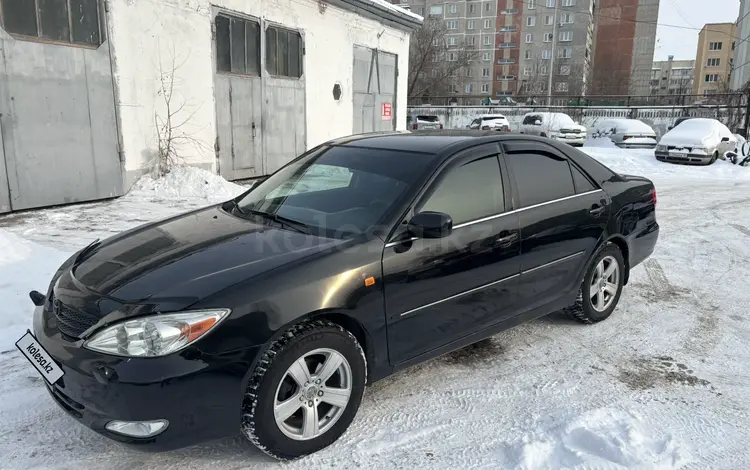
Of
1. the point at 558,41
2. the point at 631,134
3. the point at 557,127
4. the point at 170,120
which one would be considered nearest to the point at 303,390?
the point at 170,120

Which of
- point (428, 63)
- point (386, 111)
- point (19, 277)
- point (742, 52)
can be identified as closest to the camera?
point (19, 277)

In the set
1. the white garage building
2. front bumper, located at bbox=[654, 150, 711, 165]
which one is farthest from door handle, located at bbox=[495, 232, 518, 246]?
front bumper, located at bbox=[654, 150, 711, 165]

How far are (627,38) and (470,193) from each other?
96.9m

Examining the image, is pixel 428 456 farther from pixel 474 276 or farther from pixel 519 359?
pixel 519 359

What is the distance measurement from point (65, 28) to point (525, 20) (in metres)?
87.7

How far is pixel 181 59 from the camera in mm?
9914

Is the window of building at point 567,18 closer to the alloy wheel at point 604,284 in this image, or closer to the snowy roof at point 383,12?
the snowy roof at point 383,12

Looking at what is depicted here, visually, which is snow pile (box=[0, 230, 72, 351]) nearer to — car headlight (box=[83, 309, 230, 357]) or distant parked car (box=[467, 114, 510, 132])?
car headlight (box=[83, 309, 230, 357])

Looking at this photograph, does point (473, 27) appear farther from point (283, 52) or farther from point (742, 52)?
point (283, 52)

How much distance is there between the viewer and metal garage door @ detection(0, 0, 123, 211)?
7551 millimetres

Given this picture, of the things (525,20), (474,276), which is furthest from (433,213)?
(525,20)

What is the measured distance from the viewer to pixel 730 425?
3.10 metres

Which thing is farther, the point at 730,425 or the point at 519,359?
Answer: the point at 519,359

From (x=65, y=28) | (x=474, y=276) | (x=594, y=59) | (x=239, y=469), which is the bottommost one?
(x=239, y=469)
